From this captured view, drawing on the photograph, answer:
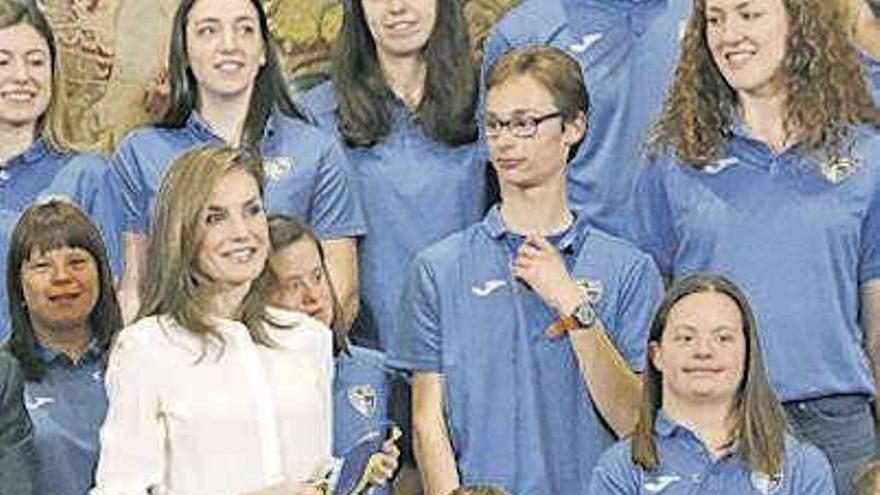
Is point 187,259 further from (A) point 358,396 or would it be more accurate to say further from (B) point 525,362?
(B) point 525,362

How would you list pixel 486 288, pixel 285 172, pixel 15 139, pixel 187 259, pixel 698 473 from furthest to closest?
pixel 15 139
pixel 285 172
pixel 486 288
pixel 698 473
pixel 187 259

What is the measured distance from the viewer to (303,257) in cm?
423

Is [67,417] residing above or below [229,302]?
below

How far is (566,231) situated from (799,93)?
1.62 ft

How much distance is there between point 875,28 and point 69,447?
1.70 meters

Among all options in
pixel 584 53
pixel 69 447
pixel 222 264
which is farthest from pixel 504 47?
pixel 69 447

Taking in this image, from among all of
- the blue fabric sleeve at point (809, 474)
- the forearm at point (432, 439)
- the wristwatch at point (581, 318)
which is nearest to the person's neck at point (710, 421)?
the blue fabric sleeve at point (809, 474)

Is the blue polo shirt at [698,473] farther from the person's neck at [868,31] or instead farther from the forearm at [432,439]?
the person's neck at [868,31]

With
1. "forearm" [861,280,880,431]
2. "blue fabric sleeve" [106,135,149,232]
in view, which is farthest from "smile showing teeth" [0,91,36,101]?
"forearm" [861,280,880,431]

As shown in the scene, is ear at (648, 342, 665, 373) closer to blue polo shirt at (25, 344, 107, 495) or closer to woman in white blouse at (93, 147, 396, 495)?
woman in white blouse at (93, 147, 396, 495)

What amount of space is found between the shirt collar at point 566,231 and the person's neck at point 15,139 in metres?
0.91

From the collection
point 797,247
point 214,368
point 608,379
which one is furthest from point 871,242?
point 214,368

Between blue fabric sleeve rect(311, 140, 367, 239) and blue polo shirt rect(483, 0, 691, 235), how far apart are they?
0.34m

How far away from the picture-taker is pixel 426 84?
440 cm
